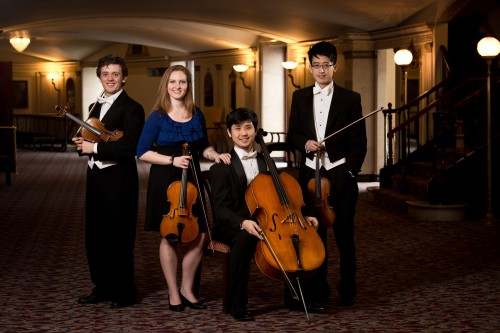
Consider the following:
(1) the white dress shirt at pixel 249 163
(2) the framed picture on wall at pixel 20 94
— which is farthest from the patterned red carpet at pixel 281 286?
(2) the framed picture on wall at pixel 20 94

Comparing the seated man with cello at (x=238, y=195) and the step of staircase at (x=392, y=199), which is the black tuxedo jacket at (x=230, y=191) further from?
the step of staircase at (x=392, y=199)

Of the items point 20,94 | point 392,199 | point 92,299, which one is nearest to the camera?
point 92,299

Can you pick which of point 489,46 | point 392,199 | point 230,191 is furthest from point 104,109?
point 392,199

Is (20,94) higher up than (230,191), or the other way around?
(20,94)

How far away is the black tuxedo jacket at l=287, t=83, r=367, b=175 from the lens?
206 inches

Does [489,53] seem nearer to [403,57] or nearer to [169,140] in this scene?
[403,57]

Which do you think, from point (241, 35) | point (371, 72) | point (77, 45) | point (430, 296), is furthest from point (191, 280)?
point (77, 45)

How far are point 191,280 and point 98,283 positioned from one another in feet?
1.92

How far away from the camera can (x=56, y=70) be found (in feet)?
93.6

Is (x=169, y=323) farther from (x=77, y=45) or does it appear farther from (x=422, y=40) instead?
(x=77, y=45)

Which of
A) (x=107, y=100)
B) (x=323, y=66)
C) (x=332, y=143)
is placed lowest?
(x=332, y=143)

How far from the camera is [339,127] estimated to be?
5301 mm

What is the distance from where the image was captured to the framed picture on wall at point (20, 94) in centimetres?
2906

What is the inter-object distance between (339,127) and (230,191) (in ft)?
2.45
